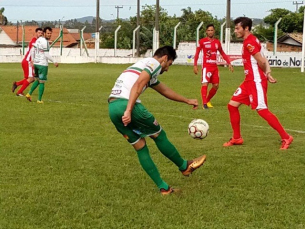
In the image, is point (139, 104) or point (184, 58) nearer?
point (139, 104)

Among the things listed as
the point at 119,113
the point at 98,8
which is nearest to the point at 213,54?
the point at 119,113

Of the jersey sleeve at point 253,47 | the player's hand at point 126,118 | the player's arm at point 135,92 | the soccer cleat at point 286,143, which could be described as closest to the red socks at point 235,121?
the soccer cleat at point 286,143

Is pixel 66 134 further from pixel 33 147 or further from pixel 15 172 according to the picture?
pixel 15 172

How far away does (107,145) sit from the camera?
9.56 metres

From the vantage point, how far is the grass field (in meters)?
5.53

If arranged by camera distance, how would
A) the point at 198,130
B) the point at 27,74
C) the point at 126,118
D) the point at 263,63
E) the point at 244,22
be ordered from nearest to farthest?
the point at 126,118 → the point at 198,130 → the point at 263,63 → the point at 244,22 → the point at 27,74

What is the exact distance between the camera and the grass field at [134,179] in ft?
18.1

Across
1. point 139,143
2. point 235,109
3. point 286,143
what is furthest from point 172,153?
point 235,109

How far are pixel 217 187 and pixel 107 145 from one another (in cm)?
321

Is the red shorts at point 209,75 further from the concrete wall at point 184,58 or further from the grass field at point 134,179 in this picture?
the concrete wall at point 184,58

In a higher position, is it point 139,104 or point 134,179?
point 139,104

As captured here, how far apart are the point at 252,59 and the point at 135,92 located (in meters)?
3.79

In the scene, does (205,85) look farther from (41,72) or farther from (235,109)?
(235,109)

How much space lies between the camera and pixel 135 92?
19.8ft
